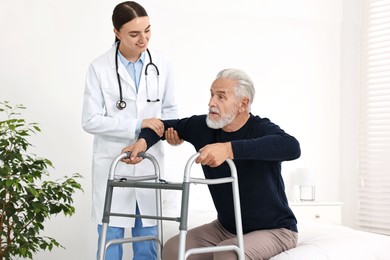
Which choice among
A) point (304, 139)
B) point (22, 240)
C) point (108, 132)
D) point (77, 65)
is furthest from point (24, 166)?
point (304, 139)

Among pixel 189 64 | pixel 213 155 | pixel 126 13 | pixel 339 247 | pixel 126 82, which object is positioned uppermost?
pixel 189 64

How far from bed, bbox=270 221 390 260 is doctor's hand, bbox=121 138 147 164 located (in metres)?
0.71

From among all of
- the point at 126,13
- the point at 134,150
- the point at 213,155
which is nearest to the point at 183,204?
the point at 213,155

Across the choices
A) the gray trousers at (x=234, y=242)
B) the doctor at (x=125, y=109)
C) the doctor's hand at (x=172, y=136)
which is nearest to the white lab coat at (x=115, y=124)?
the doctor at (x=125, y=109)

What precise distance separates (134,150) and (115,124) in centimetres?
21

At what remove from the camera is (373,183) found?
17.0ft

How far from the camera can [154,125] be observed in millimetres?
3139

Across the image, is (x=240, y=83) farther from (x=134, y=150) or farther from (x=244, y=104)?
(x=134, y=150)

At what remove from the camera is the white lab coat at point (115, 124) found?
3.14 metres

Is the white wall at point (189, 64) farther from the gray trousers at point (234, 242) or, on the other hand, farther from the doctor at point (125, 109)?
the gray trousers at point (234, 242)

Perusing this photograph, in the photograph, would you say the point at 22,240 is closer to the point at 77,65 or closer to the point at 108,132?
the point at 108,132

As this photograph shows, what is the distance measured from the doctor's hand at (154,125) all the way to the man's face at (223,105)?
0.28 metres

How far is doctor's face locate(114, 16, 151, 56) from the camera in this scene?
3084mm

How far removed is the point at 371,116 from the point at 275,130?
2597mm
